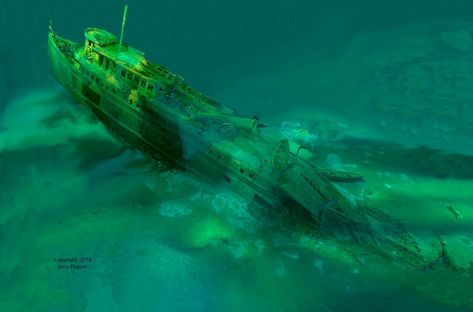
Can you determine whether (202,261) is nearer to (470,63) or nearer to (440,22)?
(470,63)

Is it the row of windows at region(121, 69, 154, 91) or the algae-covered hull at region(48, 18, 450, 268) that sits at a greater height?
the row of windows at region(121, 69, 154, 91)

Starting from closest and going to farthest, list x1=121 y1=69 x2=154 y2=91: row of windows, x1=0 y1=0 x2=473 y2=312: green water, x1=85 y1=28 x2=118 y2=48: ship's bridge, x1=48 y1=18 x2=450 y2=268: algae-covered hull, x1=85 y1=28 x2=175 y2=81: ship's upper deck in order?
1. x1=0 y1=0 x2=473 y2=312: green water
2. x1=48 y1=18 x2=450 y2=268: algae-covered hull
3. x1=121 y1=69 x2=154 y2=91: row of windows
4. x1=85 y1=28 x2=175 y2=81: ship's upper deck
5. x1=85 y1=28 x2=118 y2=48: ship's bridge

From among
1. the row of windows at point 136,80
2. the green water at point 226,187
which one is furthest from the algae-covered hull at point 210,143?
the green water at point 226,187

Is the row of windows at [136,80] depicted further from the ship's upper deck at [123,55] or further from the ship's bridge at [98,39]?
the ship's bridge at [98,39]

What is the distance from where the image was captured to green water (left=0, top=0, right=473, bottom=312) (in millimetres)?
18125

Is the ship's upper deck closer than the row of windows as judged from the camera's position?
No

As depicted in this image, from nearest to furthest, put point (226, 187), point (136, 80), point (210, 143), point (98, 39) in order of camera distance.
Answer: point (210, 143) < point (226, 187) < point (136, 80) < point (98, 39)

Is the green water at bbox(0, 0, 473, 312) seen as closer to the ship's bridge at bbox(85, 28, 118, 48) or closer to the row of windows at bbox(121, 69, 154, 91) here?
the row of windows at bbox(121, 69, 154, 91)

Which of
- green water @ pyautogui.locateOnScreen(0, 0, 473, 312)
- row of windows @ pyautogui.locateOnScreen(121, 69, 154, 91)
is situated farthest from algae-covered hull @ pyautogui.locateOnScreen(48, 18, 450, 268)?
green water @ pyautogui.locateOnScreen(0, 0, 473, 312)

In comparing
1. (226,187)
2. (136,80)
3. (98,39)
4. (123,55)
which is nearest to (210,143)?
(226,187)

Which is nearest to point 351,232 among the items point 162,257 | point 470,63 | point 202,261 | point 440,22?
point 202,261

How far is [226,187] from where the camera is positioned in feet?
72.6

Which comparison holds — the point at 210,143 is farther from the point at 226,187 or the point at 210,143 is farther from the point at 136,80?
the point at 136,80

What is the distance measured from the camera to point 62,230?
19656 millimetres
